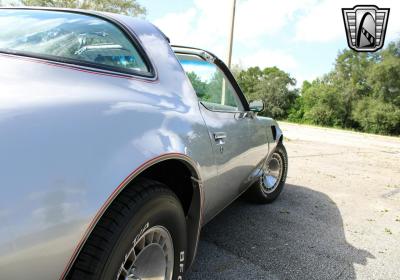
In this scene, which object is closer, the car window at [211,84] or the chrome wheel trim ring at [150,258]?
the chrome wheel trim ring at [150,258]

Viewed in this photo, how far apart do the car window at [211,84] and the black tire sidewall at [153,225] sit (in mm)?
1081

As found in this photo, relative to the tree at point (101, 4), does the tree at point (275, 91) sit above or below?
below

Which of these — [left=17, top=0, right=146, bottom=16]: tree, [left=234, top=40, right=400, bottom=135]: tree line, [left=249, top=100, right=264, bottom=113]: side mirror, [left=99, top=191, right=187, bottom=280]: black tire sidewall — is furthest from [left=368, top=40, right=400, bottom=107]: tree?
[left=99, top=191, right=187, bottom=280]: black tire sidewall

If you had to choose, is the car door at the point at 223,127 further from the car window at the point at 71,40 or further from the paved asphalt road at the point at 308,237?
the car window at the point at 71,40

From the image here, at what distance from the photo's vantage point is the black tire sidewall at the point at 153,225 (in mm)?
1395

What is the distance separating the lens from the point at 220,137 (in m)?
2.38

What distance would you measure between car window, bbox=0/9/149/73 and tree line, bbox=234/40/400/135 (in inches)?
1300

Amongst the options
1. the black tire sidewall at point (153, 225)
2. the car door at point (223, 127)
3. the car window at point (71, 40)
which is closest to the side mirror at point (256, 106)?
the car door at point (223, 127)

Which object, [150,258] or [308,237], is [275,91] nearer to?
[308,237]

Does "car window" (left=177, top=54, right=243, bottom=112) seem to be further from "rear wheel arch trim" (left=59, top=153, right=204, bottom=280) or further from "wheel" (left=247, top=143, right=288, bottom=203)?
"wheel" (left=247, top=143, right=288, bottom=203)

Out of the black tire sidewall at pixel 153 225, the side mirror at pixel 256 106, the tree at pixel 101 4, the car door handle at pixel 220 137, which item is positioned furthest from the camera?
the tree at pixel 101 4

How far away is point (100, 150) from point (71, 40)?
849mm

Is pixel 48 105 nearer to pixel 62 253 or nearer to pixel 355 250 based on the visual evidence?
pixel 62 253

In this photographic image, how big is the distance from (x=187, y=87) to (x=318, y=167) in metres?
5.55
